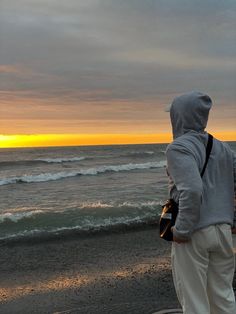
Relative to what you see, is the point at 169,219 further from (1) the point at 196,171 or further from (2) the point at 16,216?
(2) the point at 16,216

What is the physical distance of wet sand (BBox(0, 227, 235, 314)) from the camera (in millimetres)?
5153

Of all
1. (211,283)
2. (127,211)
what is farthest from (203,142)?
(127,211)

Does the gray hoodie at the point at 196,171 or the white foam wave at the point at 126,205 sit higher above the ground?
the gray hoodie at the point at 196,171

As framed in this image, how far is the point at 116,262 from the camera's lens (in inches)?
285

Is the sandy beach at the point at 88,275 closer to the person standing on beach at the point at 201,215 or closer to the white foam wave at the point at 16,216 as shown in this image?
the person standing on beach at the point at 201,215

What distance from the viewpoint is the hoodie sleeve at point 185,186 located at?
9.31 ft

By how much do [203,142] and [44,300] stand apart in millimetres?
3294

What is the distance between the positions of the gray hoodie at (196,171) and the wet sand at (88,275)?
2.12 meters

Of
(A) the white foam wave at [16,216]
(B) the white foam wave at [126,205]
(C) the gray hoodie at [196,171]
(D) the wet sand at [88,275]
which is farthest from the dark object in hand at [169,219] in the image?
(B) the white foam wave at [126,205]

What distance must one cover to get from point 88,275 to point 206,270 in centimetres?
370

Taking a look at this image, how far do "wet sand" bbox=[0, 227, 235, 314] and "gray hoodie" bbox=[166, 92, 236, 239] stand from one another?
2117mm

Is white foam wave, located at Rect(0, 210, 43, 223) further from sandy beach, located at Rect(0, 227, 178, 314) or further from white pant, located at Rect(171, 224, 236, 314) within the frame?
white pant, located at Rect(171, 224, 236, 314)

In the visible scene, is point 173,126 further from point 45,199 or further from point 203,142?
point 45,199

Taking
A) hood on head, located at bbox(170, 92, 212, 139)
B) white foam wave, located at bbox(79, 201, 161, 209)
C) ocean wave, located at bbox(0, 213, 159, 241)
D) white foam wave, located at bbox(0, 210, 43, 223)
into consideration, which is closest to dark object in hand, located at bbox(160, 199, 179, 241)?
hood on head, located at bbox(170, 92, 212, 139)
